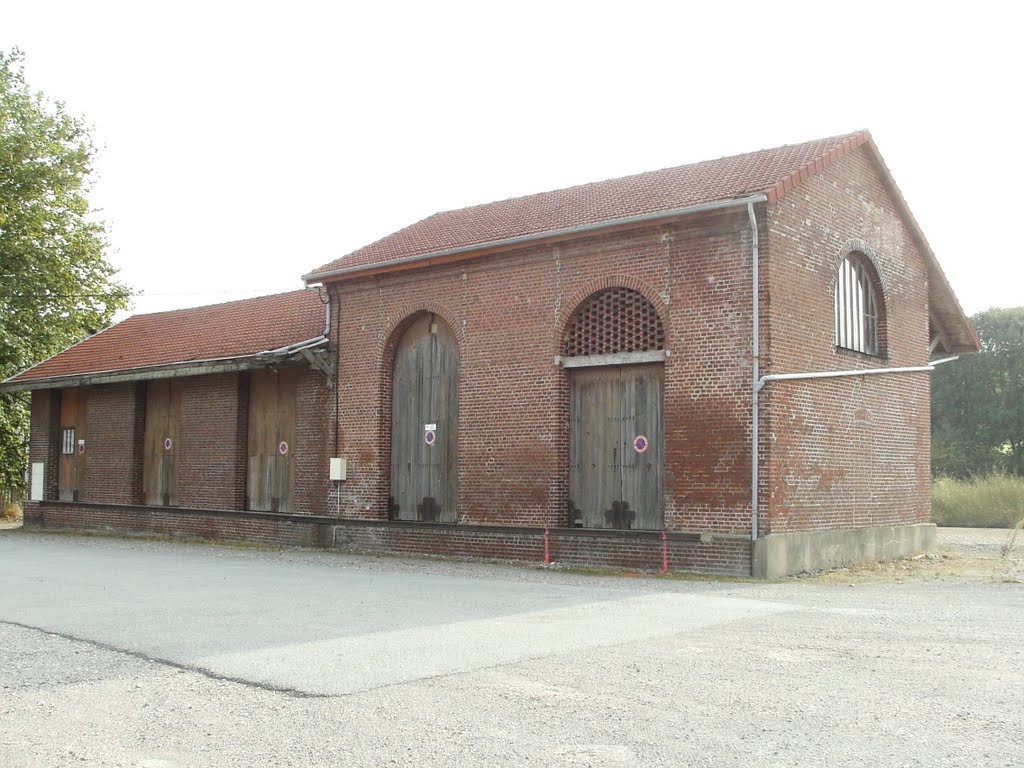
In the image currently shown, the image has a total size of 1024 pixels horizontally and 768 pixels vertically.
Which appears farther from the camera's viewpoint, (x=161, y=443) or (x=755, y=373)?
(x=161, y=443)

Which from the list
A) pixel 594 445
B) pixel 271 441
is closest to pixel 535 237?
pixel 594 445

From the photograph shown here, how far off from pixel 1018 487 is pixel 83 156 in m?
29.6

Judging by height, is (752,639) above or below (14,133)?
below

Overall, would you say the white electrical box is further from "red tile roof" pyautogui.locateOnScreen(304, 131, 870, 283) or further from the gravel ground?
the gravel ground

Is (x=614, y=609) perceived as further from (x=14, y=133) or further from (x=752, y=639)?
(x=14, y=133)

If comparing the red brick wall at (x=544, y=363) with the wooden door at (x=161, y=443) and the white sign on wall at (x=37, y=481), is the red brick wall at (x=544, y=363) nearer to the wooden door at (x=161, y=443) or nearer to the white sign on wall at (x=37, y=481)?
the wooden door at (x=161, y=443)

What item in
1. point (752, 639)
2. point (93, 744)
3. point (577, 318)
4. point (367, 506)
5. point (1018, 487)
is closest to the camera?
Answer: point (93, 744)

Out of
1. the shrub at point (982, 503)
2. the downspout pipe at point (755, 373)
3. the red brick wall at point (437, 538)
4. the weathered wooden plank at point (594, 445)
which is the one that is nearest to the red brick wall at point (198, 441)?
the red brick wall at point (437, 538)

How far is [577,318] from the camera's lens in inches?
682

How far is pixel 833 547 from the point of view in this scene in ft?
54.1

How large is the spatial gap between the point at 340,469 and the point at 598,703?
14.2 meters

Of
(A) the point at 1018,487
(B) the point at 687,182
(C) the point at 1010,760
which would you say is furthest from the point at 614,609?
(A) the point at 1018,487

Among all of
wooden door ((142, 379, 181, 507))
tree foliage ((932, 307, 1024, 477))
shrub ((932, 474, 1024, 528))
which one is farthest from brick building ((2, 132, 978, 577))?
tree foliage ((932, 307, 1024, 477))

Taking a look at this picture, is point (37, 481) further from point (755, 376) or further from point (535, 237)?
point (755, 376)
